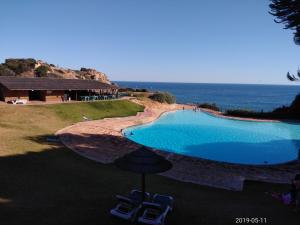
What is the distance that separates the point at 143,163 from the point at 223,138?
25.2 metres

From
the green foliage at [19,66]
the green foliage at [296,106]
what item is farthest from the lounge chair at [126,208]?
the green foliage at [19,66]

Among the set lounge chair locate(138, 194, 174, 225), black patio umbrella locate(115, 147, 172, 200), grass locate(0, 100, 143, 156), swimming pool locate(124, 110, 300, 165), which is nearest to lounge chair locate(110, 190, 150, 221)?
lounge chair locate(138, 194, 174, 225)

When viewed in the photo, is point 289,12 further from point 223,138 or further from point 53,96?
point 53,96

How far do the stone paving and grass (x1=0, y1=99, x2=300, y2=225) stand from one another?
1.04m

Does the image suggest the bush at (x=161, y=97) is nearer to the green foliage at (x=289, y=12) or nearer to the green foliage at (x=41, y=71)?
the green foliage at (x=289, y=12)

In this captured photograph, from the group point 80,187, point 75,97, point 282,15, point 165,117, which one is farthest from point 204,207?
point 75,97

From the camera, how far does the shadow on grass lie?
11.0m

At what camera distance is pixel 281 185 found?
17.0 m

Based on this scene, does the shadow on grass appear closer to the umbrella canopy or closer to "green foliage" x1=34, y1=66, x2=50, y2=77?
the umbrella canopy

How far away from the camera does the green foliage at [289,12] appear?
27.7 metres

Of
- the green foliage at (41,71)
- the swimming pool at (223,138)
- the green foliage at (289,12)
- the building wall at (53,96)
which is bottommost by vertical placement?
the swimming pool at (223,138)

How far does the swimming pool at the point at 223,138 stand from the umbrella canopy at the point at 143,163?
16.4m

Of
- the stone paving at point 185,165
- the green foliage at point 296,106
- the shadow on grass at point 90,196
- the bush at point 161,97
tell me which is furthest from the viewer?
the bush at point 161,97

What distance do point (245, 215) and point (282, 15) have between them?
2330cm
